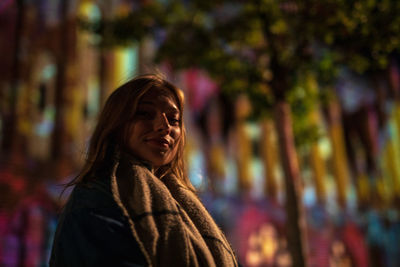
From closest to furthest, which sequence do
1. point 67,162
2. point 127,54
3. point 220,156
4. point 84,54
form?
point 67,162, point 84,54, point 127,54, point 220,156

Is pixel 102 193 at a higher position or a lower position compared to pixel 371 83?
lower

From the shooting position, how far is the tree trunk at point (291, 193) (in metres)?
3.86

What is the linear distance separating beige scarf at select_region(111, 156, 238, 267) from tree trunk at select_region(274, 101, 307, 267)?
110 inches

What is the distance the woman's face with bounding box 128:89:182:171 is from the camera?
1.36m

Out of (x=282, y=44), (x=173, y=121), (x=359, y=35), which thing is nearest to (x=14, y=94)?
(x=282, y=44)

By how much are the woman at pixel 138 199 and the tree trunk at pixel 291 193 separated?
8.84 feet

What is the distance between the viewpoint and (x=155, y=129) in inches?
54.7

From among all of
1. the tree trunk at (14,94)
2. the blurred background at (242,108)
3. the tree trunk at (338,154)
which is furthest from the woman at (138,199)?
the tree trunk at (338,154)

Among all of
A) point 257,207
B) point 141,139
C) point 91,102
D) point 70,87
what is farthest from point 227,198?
point 141,139

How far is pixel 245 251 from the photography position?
11.9 m

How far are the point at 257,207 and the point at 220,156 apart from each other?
2968mm

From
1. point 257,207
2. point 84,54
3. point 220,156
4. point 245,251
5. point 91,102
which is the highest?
point 84,54

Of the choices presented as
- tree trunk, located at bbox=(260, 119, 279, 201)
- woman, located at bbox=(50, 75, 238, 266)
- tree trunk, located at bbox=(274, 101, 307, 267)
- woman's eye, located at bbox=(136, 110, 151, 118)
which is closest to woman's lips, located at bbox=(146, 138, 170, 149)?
woman, located at bbox=(50, 75, 238, 266)

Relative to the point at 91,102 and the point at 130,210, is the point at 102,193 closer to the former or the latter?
the point at 130,210
